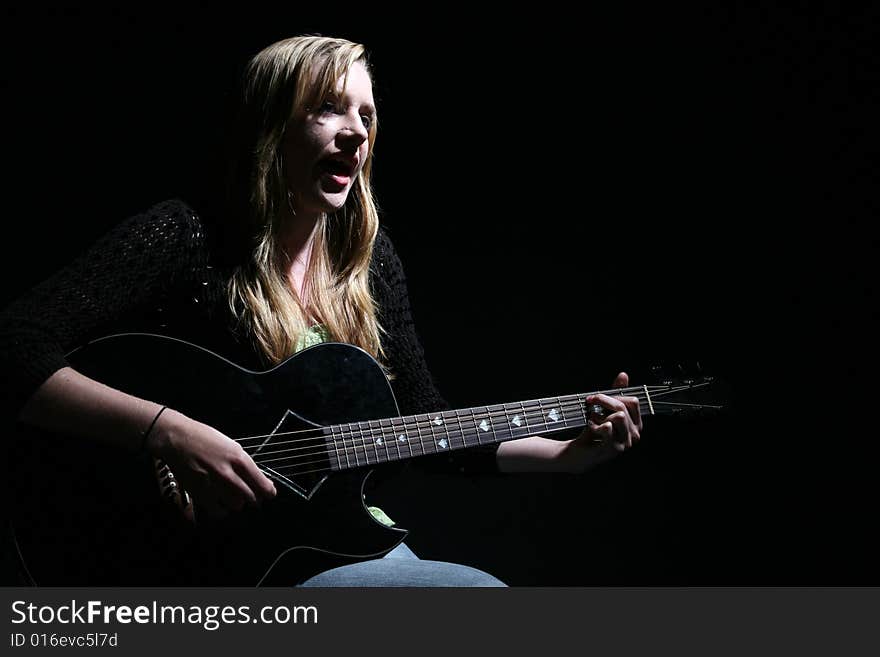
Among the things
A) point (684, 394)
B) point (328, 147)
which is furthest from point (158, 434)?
point (684, 394)

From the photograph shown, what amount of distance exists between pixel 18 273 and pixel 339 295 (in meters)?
0.86

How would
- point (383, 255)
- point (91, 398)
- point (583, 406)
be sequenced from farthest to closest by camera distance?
1. point (383, 255)
2. point (583, 406)
3. point (91, 398)

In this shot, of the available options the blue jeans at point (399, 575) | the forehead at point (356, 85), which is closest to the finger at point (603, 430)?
the blue jeans at point (399, 575)

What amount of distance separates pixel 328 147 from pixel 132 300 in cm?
43

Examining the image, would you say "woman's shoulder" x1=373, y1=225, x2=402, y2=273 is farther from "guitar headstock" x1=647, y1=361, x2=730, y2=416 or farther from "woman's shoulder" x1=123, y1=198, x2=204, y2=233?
"guitar headstock" x1=647, y1=361, x2=730, y2=416

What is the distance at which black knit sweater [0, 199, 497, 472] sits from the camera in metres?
1.14

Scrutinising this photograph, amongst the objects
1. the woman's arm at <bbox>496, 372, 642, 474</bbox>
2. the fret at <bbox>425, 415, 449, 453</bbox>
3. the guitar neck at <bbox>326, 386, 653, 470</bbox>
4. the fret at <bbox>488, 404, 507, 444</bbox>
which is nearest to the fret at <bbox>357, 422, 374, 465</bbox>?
the guitar neck at <bbox>326, 386, 653, 470</bbox>

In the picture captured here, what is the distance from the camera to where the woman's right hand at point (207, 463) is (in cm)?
114

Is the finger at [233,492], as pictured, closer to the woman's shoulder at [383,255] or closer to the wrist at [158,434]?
the wrist at [158,434]

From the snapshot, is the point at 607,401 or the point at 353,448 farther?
the point at 607,401

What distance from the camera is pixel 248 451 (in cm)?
122

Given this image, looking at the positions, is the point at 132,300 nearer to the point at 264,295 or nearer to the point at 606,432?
the point at 264,295

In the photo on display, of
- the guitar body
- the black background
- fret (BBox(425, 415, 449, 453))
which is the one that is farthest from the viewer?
the black background

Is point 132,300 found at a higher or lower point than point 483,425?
higher
